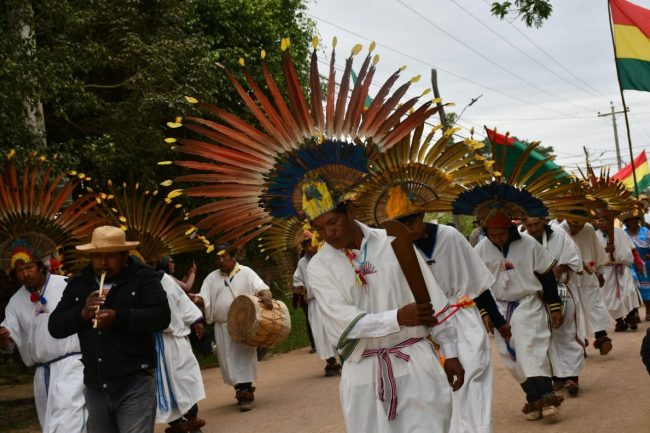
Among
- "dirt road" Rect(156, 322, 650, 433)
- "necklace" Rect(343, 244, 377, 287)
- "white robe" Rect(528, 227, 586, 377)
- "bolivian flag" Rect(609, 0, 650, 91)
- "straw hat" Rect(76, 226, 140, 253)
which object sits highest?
"bolivian flag" Rect(609, 0, 650, 91)

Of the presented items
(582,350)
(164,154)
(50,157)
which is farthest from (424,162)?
(164,154)

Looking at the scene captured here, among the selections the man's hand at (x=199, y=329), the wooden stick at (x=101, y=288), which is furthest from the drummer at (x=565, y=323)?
Result: the wooden stick at (x=101, y=288)

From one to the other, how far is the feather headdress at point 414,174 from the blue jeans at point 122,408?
6.34ft

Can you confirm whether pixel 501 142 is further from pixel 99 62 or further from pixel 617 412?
pixel 99 62

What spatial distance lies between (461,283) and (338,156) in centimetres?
222

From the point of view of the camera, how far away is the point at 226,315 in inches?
448

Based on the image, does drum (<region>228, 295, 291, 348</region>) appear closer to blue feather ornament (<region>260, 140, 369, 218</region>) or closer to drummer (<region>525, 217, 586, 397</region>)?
drummer (<region>525, 217, 586, 397</region>)

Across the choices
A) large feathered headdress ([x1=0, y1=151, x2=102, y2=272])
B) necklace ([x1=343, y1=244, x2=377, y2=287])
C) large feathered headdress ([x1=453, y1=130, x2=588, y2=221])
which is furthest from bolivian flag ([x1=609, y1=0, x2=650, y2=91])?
Result: necklace ([x1=343, y1=244, x2=377, y2=287])

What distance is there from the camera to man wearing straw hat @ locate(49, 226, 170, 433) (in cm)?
574

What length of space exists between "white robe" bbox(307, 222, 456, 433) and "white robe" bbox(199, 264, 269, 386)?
6213 mm

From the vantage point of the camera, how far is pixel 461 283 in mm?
6816

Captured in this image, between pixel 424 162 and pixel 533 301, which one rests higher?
pixel 424 162

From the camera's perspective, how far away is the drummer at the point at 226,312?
36.4 ft

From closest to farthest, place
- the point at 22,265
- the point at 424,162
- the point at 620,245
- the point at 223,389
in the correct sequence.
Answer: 1. the point at 424,162
2. the point at 22,265
3. the point at 223,389
4. the point at 620,245
